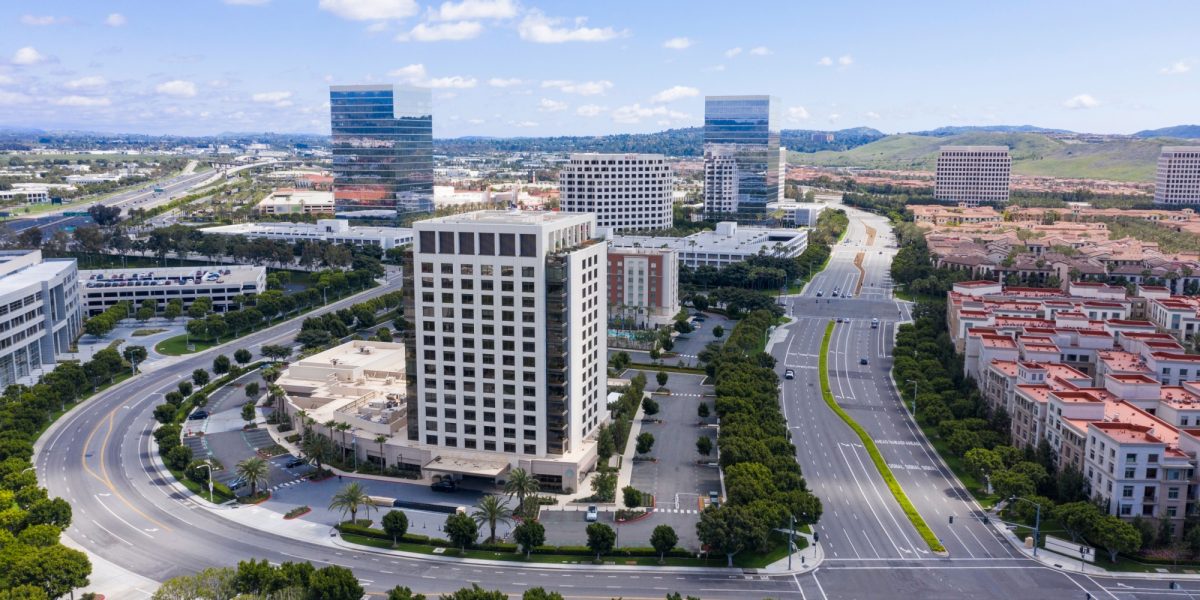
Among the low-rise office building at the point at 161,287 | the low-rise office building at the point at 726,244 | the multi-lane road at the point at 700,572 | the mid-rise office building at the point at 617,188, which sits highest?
the mid-rise office building at the point at 617,188

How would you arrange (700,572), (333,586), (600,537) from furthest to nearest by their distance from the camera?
(600,537) < (700,572) < (333,586)

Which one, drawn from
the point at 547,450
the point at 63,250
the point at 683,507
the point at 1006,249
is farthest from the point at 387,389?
the point at 1006,249

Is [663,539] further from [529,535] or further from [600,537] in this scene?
[529,535]

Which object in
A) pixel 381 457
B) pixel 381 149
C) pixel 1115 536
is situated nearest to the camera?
pixel 1115 536

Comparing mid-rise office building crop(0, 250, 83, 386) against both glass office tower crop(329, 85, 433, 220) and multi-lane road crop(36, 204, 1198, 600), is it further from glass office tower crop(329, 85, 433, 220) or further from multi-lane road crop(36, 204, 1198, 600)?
glass office tower crop(329, 85, 433, 220)

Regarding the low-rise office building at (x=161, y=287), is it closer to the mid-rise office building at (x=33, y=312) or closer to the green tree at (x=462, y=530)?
the mid-rise office building at (x=33, y=312)

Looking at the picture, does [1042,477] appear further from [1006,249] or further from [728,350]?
[1006,249]

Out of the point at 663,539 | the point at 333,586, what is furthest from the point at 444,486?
the point at 333,586

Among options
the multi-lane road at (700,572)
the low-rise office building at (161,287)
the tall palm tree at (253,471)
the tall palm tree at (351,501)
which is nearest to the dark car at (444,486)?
the tall palm tree at (351,501)
